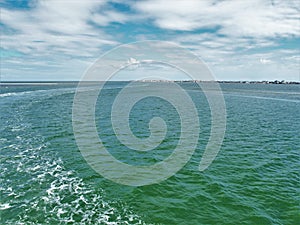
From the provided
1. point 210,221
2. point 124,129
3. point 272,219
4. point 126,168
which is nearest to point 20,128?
point 124,129

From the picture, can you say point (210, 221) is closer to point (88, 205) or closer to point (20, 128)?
point (88, 205)

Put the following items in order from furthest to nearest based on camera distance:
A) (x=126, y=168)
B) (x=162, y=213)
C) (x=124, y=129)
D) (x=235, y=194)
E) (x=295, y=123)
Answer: (x=295, y=123)
(x=124, y=129)
(x=126, y=168)
(x=235, y=194)
(x=162, y=213)

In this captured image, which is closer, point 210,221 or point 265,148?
point 210,221

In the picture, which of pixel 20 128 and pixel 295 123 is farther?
pixel 295 123

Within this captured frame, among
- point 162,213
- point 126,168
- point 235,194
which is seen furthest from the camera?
point 126,168

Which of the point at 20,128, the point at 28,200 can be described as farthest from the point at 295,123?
the point at 20,128

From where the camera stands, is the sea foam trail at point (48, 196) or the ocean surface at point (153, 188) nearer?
the sea foam trail at point (48, 196)

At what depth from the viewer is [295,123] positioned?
43.3 meters

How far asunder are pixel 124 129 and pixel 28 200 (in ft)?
69.3

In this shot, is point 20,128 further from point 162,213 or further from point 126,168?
point 162,213

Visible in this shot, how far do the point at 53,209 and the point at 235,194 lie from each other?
12.8 m

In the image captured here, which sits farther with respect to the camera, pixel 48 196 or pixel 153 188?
pixel 153 188

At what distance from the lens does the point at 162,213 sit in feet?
51.7

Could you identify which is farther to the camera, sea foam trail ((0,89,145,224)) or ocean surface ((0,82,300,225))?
ocean surface ((0,82,300,225))
